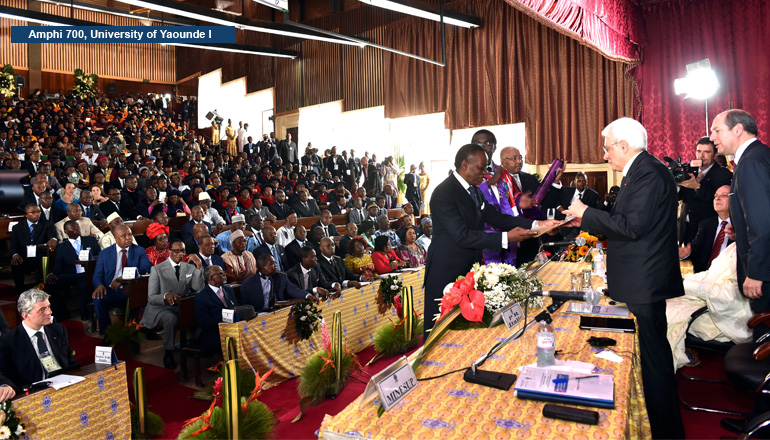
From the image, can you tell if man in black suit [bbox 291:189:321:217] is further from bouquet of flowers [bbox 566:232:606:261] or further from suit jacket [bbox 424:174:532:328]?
suit jacket [bbox 424:174:532:328]

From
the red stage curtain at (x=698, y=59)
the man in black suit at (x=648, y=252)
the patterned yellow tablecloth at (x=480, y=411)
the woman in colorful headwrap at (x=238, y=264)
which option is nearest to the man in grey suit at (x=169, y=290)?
the woman in colorful headwrap at (x=238, y=264)

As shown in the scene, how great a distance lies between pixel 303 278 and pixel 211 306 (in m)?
1.18

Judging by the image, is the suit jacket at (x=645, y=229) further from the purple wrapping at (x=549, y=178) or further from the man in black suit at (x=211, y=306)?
the man in black suit at (x=211, y=306)

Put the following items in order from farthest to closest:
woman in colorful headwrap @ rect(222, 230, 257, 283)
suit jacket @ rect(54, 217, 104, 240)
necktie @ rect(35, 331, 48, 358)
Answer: suit jacket @ rect(54, 217, 104, 240) → woman in colorful headwrap @ rect(222, 230, 257, 283) → necktie @ rect(35, 331, 48, 358)

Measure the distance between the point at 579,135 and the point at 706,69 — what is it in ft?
14.4

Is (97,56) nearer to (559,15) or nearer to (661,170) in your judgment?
(559,15)

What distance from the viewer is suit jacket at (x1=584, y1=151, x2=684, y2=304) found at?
7.25 ft

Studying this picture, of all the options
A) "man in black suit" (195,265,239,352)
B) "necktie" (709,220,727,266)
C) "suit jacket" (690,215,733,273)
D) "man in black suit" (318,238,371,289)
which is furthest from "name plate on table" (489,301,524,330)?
"man in black suit" (318,238,371,289)

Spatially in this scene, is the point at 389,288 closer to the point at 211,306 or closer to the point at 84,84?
the point at 211,306

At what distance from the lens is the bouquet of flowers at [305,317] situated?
4508 millimetres

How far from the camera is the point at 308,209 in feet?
33.7

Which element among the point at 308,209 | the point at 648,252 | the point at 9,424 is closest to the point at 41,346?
the point at 9,424

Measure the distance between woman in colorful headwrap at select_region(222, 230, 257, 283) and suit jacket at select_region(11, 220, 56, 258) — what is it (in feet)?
6.87

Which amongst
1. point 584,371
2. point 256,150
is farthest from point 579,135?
point 584,371
